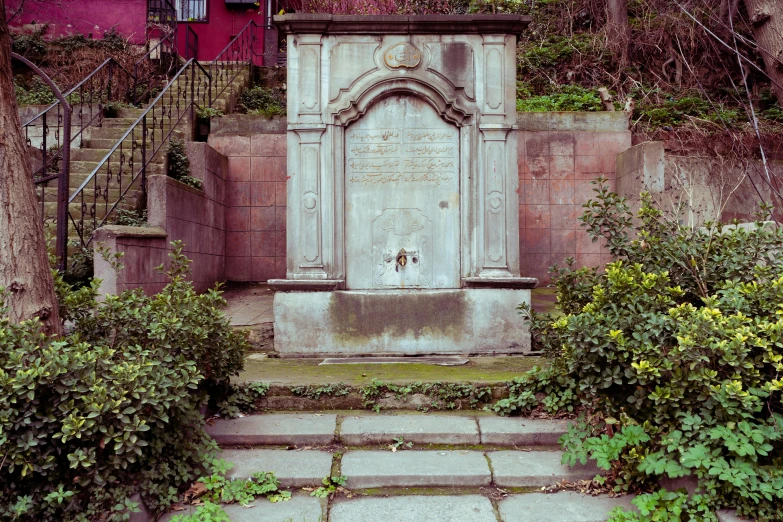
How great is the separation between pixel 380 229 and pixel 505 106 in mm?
1860

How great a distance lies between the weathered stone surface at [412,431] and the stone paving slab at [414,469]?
0.17 m

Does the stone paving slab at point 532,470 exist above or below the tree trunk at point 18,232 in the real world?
below

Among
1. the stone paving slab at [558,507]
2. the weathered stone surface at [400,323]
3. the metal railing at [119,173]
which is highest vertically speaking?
the metal railing at [119,173]

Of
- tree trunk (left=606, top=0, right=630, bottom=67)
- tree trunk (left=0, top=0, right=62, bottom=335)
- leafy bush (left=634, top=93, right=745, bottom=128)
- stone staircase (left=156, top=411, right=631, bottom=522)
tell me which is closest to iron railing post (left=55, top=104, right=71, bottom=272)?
tree trunk (left=0, top=0, right=62, bottom=335)

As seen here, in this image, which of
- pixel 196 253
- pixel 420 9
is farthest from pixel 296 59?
pixel 420 9

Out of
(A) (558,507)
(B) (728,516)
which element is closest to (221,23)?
(A) (558,507)

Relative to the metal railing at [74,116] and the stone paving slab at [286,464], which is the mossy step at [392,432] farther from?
the metal railing at [74,116]

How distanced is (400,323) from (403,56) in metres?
2.83

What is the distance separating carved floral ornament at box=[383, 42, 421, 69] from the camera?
232 inches

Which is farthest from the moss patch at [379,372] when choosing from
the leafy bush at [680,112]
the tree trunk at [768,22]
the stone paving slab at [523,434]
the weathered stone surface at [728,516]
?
the tree trunk at [768,22]

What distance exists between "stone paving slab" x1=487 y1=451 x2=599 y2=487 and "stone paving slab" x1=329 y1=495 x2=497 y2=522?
0.82 ft

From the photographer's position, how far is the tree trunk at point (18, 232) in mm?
3303

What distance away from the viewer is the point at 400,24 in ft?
19.1

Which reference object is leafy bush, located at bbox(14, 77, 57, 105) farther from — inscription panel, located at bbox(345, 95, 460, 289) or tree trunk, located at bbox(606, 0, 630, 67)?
tree trunk, located at bbox(606, 0, 630, 67)
